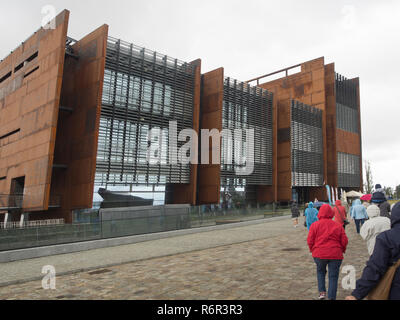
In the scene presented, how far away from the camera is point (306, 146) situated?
130 ft

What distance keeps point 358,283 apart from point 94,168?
63.3 feet

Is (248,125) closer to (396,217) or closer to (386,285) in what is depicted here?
(396,217)

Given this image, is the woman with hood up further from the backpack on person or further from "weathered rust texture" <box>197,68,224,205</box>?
"weathered rust texture" <box>197,68,224,205</box>

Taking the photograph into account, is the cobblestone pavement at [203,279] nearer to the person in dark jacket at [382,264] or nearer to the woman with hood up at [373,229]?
the woman with hood up at [373,229]

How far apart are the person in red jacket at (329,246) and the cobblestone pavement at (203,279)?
29.4 inches

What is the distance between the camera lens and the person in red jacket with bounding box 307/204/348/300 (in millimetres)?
4746

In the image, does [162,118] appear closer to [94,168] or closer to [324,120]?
[94,168]

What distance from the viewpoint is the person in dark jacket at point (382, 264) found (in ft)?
8.27

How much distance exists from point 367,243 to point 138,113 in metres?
20.7

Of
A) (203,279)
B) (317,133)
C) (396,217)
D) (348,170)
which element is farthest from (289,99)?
(396,217)

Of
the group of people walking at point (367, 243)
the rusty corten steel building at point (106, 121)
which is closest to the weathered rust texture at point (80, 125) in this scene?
the rusty corten steel building at point (106, 121)

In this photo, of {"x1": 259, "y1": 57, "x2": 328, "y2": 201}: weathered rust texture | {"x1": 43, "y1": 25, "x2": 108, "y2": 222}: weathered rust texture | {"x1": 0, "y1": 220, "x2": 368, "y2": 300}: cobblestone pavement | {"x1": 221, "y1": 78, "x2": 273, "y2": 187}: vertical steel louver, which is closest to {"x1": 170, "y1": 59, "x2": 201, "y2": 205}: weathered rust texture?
{"x1": 221, "y1": 78, "x2": 273, "y2": 187}: vertical steel louver
